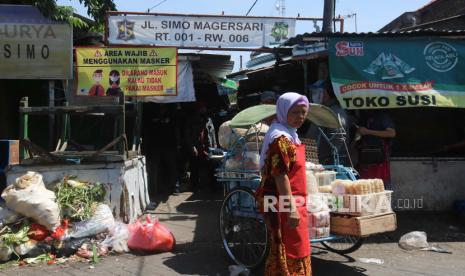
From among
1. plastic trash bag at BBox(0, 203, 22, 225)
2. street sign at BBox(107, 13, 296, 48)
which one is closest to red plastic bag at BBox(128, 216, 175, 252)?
plastic trash bag at BBox(0, 203, 22, 225)

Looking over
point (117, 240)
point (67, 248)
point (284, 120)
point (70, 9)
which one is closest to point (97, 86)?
point (70, 9)

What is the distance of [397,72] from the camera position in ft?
24.0

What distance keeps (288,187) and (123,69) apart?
5.40 metres

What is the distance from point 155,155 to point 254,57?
3.58 metres

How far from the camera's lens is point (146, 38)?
354 inches

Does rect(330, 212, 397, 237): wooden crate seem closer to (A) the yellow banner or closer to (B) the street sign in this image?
(A) the yellow banner

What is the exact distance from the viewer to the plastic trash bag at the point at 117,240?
5.97 meters

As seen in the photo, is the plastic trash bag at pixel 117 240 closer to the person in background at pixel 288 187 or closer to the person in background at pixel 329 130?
the person in background at pixel 288 187

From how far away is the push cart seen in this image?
522 cm

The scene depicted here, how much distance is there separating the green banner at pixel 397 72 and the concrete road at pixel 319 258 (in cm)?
188

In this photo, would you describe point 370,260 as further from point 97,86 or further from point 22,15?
point 22,15

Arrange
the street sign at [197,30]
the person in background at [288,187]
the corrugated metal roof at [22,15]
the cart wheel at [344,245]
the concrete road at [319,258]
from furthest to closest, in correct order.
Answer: the street sign at [197,30] < the corrugated metal roof at [22,15] < the cart wheel at [344,245] < the concrete road at [319,258] < the person in background at [288,187]

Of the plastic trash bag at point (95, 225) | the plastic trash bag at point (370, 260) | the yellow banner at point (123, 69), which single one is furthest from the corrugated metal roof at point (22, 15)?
the plastic trash bag at point (370, 260)

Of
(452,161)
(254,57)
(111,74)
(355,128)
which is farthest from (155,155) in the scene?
(452,161)
